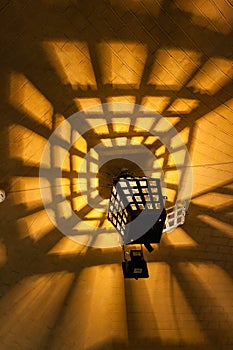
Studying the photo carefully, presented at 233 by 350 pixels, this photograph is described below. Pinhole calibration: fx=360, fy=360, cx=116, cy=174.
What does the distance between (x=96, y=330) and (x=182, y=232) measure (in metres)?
2.31

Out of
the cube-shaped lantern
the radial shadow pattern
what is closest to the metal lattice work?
the radial shadow pattern

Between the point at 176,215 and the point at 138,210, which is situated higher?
the point at 138,210

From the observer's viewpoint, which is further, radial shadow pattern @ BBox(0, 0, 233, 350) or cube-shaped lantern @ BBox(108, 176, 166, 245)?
radial shadow pattern @ BBox(0, 0, 233, 350)

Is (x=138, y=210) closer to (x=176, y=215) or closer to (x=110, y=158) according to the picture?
(x=110, y=158)

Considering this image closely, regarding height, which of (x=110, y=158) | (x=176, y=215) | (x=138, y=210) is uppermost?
(x=110, y=158)

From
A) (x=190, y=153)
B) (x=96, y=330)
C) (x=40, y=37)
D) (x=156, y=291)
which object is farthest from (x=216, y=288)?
(x=40, y=37)

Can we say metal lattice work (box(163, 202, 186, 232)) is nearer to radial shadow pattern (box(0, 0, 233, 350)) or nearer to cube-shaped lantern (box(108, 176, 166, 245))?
radial shadow pattern (box(0, 0, 233, 350))

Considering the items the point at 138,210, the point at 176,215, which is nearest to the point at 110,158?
the point at 176,215

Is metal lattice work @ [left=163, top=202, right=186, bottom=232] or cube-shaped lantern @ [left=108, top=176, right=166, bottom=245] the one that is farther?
metal lattice work @ [left=163, top=202, right=186, bottom=232]

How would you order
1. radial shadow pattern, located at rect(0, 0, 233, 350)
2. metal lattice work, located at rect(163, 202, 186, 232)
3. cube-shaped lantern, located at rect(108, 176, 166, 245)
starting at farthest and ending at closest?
metal lattice work, located at rect(163, 202, 186, 232) < radial shadow pattern, located at rect(0, 0, 233, 350) < cube-shaped lantern, located at rect(108, 176, 166, 245)

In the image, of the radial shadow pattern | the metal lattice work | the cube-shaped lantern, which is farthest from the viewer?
the metal lattice work

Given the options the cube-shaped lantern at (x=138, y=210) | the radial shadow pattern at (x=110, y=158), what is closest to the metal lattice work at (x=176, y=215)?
the radial shadow pattern at (x=110, y=158)

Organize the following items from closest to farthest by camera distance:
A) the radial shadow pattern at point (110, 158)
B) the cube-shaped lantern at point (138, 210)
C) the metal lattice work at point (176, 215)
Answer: the cube-shaped lantern at point (138, 210), the radial shadow pattern at point (110, 158), the metal lattice work at point (176, 215)

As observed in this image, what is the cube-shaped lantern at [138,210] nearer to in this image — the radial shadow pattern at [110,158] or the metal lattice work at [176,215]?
the radial shadow pattern at [110,158]
